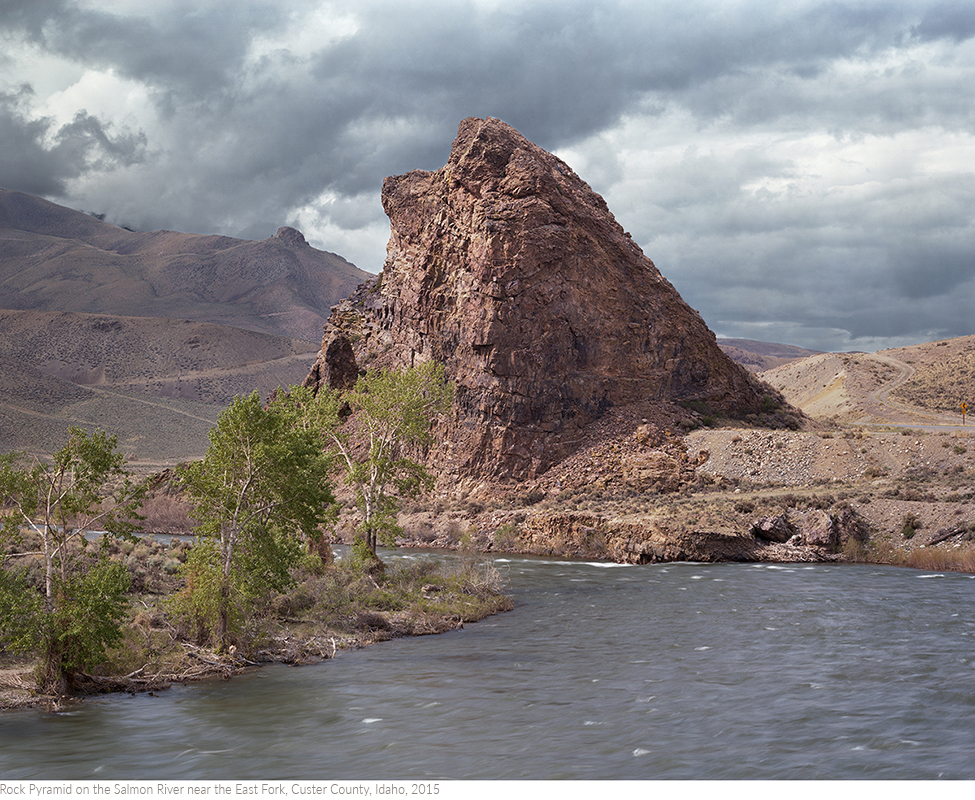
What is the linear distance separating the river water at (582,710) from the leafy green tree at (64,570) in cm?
107

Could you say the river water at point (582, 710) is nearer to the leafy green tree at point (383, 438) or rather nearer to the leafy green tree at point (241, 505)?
the leafy green tree at point (241, 505)

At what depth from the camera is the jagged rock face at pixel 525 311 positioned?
60.1m

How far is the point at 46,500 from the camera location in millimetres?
14945

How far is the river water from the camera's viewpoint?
12.2 metres

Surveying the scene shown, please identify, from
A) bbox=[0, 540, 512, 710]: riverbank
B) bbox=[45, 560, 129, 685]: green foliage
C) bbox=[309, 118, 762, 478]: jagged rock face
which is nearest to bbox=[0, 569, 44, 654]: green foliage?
bbox=[45, 560, 129, 685]: green foliage

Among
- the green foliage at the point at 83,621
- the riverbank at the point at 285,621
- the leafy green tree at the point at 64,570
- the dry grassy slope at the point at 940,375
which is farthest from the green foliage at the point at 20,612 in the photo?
the dry grassy slope at the point at 940,375

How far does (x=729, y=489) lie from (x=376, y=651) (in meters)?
35.1

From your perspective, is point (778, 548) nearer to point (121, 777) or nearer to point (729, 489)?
point (729, 489)

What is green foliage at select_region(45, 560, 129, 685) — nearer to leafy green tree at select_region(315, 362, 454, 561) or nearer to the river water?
the river water

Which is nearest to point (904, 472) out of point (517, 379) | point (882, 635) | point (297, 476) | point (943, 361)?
point (517, 379)

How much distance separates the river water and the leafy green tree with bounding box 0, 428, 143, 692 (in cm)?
107

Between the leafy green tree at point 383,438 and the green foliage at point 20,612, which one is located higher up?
the leafy green tree at point 383,438

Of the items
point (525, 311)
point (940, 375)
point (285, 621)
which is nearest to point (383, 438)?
point (285, 621)

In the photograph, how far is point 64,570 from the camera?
15.3 metres
